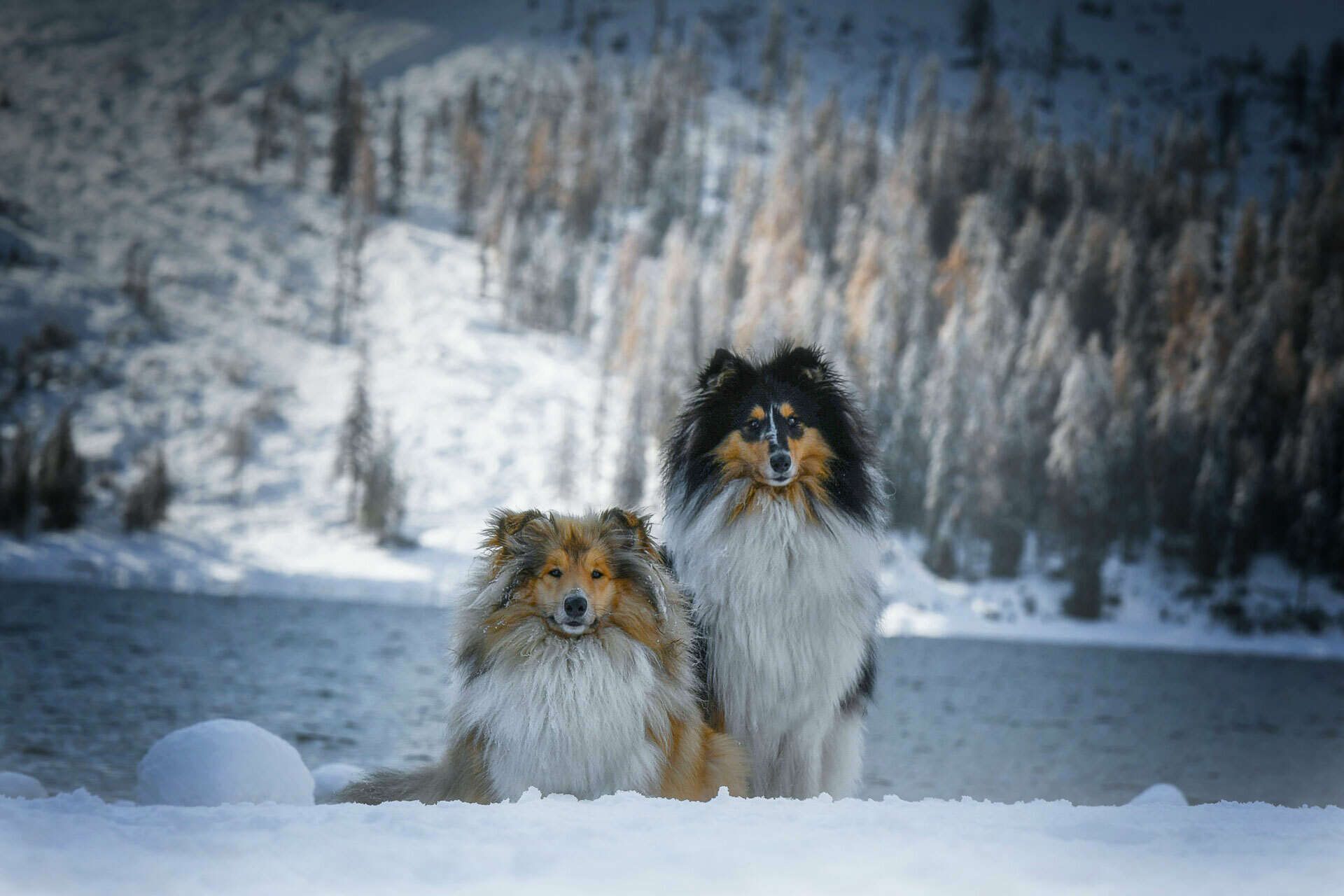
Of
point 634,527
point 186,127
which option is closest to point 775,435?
point 634,527

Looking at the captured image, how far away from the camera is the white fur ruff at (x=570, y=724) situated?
435 centimetres

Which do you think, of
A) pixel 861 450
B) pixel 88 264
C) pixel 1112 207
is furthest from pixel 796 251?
pixel 861 450

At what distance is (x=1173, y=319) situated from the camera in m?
63.4

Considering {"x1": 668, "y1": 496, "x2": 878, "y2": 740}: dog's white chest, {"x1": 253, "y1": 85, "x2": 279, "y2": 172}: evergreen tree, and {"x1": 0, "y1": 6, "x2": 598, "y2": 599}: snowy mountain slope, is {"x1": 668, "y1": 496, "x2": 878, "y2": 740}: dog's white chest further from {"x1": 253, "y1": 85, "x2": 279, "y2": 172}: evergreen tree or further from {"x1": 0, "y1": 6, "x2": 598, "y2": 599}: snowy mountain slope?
{"x1": 253, "y1": 85, "x2": 279, "y2": 172}: evergreen tree

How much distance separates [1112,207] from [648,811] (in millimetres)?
74765

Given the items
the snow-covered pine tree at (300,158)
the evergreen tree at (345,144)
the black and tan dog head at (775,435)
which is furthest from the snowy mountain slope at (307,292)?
the black and tan dog head at (775,435)

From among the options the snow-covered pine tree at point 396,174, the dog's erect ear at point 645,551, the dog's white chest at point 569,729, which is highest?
the snow-covered pine tree at point 396,174

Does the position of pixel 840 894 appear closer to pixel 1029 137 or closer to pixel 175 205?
pixel 1029 137

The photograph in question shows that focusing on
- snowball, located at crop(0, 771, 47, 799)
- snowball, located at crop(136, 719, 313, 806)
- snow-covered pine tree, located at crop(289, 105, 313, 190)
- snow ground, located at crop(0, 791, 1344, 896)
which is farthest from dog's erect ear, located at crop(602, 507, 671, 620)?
snow-covered pine tree, located at crop(289, 105, 313, 190)

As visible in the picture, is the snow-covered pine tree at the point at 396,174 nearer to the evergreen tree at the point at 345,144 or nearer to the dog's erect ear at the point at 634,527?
the evergreen tree at the point at 345,144

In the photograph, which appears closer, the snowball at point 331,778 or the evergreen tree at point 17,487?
the snowball at point 331,778

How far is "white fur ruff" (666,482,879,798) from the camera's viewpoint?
504 cm

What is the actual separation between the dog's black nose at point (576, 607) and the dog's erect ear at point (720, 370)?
1.51 m

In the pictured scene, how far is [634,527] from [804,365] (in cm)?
131
